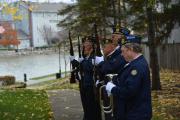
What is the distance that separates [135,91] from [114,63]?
1.64m

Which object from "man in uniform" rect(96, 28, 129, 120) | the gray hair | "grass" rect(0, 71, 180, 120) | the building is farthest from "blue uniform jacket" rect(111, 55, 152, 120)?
the building

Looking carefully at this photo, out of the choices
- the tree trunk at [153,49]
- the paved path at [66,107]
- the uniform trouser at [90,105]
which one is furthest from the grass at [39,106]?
the uniform trouser at [90,105]

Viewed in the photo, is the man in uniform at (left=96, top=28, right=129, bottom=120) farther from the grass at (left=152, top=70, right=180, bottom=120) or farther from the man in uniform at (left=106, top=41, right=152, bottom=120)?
the grass at (left=152, top=70, right=180, bottom=120)

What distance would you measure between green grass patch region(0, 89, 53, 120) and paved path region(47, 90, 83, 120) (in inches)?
9.1

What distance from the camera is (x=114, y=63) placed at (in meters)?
8.09

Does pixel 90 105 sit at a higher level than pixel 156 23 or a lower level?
lower

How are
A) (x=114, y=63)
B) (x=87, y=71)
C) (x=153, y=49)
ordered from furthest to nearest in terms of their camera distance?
1. (x=153, y=49)
2. (x=87, y=71)
3. (x=114, y=63)

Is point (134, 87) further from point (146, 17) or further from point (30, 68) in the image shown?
point (30, 68)

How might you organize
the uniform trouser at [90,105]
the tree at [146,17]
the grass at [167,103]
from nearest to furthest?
the uniform trouser at [90,105] → the grass at [167,103] → the tree at [146,17]

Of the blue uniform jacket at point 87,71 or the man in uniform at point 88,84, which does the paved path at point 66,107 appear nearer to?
the man in uniform at point 88,84

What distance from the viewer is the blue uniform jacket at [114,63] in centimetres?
806

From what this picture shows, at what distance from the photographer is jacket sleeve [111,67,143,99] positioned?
6.48m

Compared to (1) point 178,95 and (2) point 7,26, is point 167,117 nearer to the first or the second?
(1) point 178,95

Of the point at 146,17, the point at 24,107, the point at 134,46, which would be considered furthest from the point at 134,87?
the point at 146,17
